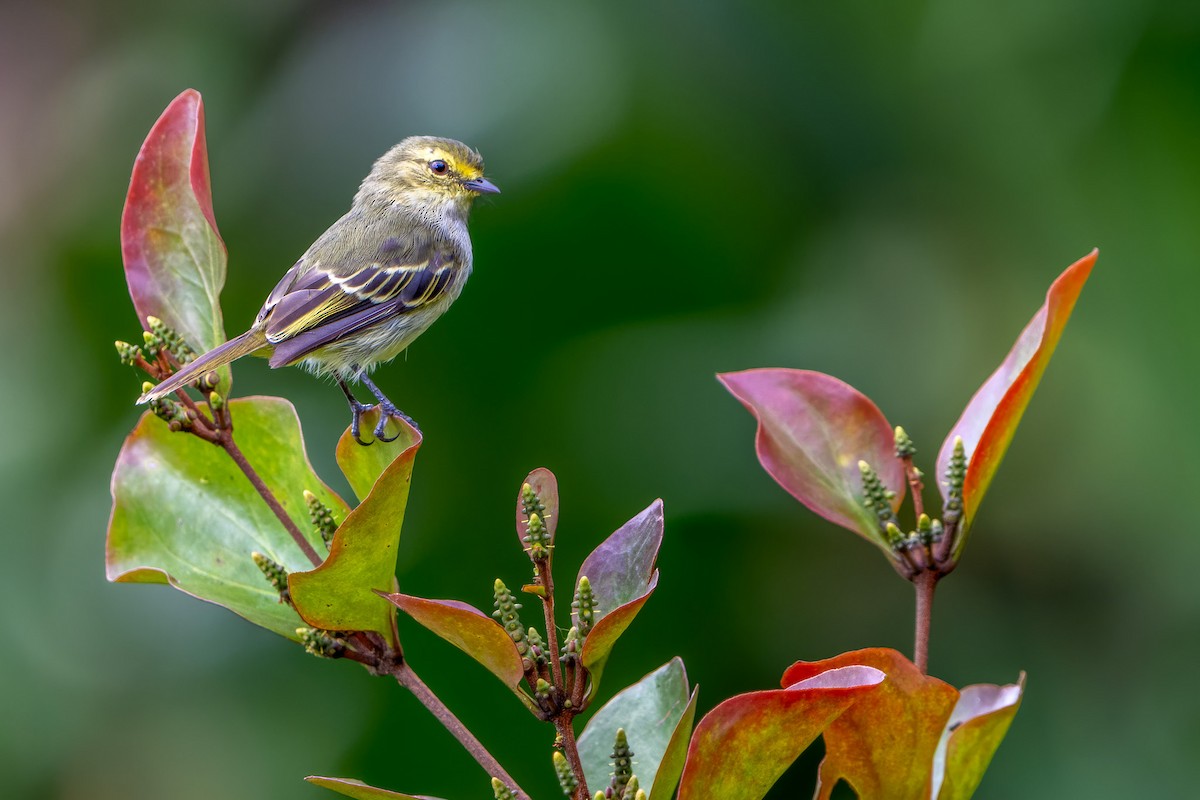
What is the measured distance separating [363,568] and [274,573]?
15 cm

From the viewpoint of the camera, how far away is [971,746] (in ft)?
3.74

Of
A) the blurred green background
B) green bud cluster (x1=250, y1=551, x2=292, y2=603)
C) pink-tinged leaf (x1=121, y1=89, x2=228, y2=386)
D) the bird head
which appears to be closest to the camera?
green bud cluster (x1=250, y1=551, x2=292, y2=603)

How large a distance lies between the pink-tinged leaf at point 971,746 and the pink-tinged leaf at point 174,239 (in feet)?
2.66

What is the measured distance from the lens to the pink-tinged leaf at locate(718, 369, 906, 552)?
1.26 metres

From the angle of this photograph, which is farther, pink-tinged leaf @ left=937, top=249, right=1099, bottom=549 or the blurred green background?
the blurred green background

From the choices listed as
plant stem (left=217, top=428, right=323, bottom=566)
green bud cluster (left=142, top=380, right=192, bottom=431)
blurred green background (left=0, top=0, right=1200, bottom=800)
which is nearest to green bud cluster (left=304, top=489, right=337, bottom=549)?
plant stem (left=217, top=428, right=323, bottom=566)

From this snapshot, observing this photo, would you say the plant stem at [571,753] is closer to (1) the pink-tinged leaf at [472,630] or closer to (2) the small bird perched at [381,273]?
(1) the pink-tinged leaf at [472,630]

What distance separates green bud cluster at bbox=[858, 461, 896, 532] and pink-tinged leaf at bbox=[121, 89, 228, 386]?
0.67m

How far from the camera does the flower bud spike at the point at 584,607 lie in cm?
106

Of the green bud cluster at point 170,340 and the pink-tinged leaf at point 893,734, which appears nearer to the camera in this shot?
the pink-tinged leaf at point 893,734

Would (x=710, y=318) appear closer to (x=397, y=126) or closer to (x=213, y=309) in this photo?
(x=397, y=126)

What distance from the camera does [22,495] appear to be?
2.71 m

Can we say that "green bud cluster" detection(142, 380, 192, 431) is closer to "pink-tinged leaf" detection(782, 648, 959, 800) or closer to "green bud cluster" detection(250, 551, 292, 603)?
"green bud cluster" detection(250, 551, 292, 603)

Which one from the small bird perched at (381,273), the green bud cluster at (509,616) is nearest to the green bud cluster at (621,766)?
the green bud cluster at (509,616)
